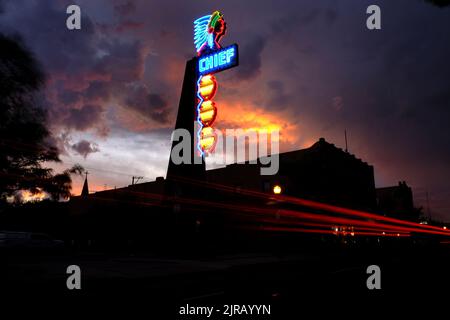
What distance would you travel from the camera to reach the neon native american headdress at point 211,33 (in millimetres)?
30047

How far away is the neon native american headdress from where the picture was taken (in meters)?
30.0

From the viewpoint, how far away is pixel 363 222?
50688 mm

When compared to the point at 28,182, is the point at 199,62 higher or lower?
higher

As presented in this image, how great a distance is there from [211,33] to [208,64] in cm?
340

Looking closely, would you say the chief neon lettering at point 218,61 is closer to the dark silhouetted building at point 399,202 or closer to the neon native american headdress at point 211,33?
the neon native american headdress at point 211,33

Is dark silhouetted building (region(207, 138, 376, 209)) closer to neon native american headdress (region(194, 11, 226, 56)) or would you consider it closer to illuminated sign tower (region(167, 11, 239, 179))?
illuminated sign tower (region(167, 11, 239, 179))

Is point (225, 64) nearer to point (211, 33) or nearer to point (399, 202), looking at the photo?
point (211, 33)

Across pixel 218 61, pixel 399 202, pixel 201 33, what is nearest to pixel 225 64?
pixel 218 61

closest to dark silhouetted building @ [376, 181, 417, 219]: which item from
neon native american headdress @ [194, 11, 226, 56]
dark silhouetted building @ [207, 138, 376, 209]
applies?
dark silhouetted building @ [207, 138, 376, 209]

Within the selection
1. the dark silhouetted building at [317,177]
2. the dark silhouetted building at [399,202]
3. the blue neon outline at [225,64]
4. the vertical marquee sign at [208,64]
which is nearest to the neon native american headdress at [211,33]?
the vertical marquee sign at [208,64]
